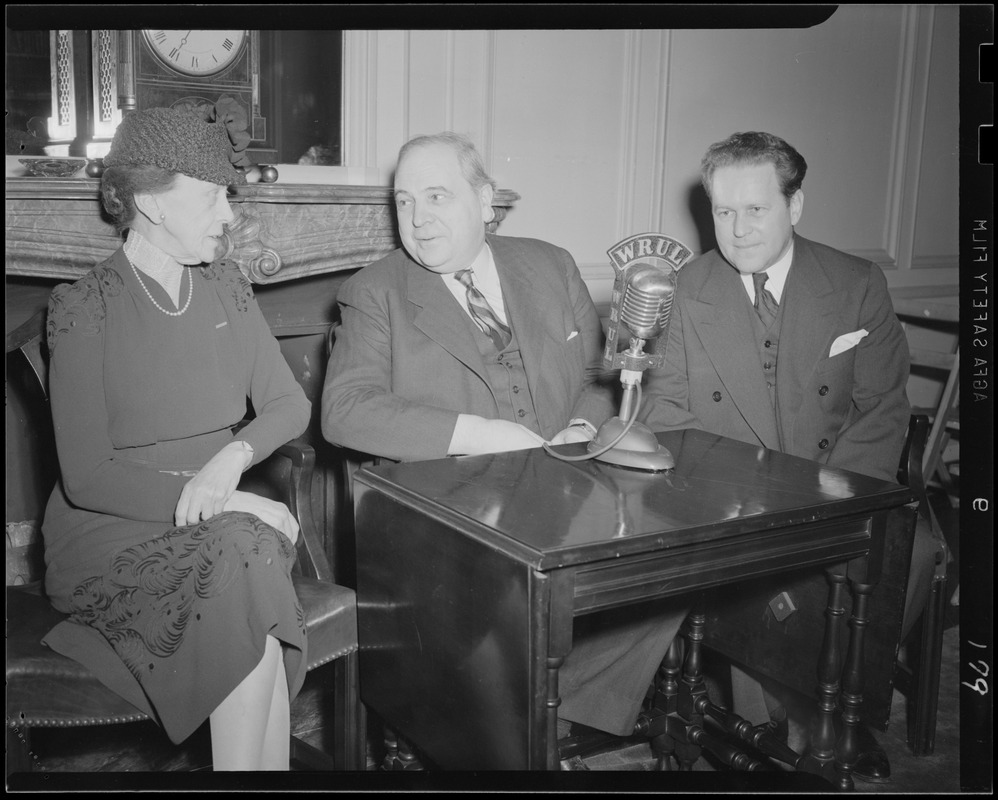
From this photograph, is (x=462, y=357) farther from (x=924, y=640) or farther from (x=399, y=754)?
(x=924, y=640)

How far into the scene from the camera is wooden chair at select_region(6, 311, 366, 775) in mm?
1913

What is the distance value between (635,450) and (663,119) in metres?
1.56

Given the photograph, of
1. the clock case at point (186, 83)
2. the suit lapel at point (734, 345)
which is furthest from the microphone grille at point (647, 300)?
the clock case at point (186, 83)

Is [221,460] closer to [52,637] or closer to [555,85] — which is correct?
[52,637]

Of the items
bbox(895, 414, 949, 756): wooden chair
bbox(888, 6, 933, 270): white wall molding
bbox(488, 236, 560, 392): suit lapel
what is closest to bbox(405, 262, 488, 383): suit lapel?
bbox(488, 236, 560, 392): suit lapel

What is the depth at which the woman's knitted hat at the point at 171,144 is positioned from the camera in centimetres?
203

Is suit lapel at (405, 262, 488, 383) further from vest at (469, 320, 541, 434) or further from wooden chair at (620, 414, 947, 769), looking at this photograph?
wooden chair at (620, 414, 947, 769)

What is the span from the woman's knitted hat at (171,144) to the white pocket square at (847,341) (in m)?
1.72

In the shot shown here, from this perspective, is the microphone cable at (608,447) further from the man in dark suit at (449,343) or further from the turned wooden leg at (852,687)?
the turned wooden leg at (852,687)

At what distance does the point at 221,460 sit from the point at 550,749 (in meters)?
0.99

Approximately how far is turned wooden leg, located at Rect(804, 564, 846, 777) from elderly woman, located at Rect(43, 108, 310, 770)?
46.6 inches

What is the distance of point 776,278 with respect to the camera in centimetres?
262

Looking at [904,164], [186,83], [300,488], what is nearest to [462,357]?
[300,488]

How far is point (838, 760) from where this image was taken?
2.08 metres
